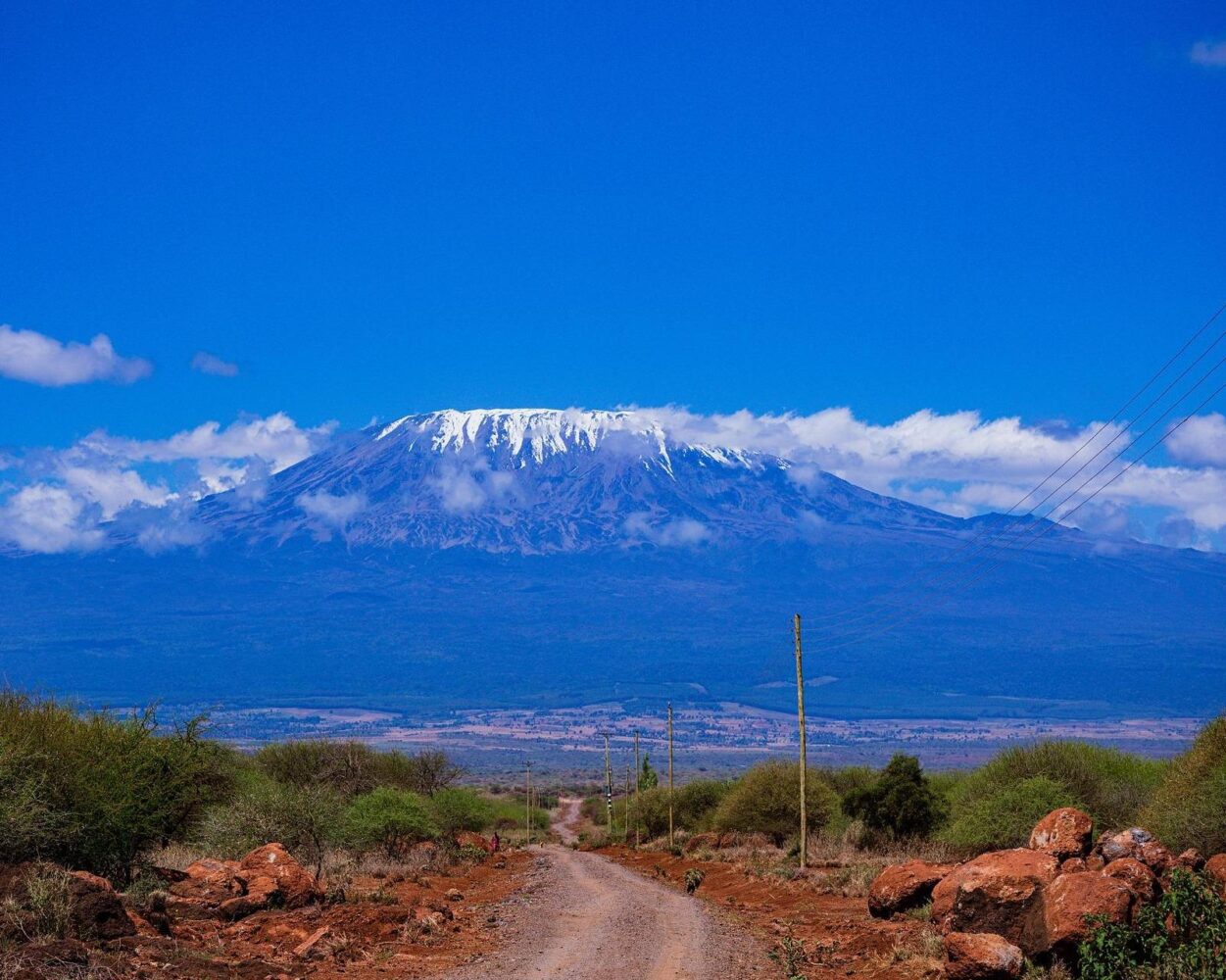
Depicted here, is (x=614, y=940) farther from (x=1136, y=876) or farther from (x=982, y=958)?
(x=1136, y=876)

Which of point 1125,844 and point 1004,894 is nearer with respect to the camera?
point 1004,894

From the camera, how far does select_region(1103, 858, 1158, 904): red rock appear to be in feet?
48.2

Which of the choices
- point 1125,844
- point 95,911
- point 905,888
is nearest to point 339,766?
point 905,888

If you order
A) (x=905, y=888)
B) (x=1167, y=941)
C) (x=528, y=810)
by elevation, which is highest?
(x=1167, y=941)

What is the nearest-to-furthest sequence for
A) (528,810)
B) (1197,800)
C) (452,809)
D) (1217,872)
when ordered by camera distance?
(1217,872)
(1197,800)
(452,809)
(528,810)

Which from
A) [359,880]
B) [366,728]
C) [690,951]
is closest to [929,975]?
[690,951]

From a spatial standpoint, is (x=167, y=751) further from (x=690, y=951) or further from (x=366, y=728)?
Result: (x=366, y=728)

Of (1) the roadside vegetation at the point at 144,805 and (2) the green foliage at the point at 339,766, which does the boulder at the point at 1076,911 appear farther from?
(2) the green foliage at the point at 339,766

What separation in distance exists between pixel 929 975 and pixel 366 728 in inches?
6957

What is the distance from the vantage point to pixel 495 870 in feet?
123

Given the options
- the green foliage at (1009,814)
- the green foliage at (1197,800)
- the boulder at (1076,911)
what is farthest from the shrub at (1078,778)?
the boulder at (1076,911)

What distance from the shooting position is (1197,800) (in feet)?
68.8

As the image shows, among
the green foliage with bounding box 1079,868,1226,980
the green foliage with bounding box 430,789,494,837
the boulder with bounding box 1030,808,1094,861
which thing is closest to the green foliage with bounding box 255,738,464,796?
the green foliage with bounding box 430,789,494,837

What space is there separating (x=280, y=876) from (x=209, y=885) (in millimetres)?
1115
